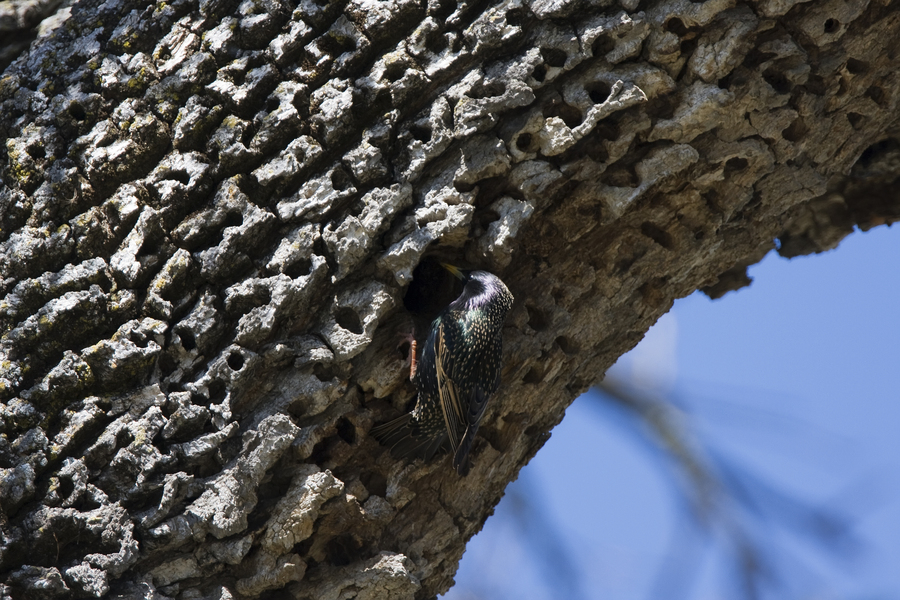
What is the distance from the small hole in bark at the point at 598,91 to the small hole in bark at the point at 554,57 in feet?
0.45

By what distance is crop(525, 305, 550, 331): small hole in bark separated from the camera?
3286 mm

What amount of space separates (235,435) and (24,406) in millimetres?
702

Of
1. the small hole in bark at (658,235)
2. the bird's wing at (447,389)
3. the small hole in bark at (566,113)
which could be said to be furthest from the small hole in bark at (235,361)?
the small hole in bark at (658,235)

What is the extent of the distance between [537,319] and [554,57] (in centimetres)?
108

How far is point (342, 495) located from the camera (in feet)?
9.50

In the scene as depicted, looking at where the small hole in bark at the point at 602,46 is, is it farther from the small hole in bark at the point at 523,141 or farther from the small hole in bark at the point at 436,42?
the small hole in bark at the point at 436,42

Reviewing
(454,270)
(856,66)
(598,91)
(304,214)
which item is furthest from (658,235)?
(304,214)

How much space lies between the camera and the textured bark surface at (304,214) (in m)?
2.67

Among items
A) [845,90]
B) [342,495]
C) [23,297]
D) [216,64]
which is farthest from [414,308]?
[845,90]

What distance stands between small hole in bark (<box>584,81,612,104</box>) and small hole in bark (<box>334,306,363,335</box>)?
4.12 feet

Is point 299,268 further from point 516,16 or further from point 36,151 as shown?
point 516,16

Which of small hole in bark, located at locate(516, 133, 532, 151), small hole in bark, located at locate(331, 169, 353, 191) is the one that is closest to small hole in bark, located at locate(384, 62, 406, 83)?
small hole in bark, located at locate(331, 169, 353, 191)

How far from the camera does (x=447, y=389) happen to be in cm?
342

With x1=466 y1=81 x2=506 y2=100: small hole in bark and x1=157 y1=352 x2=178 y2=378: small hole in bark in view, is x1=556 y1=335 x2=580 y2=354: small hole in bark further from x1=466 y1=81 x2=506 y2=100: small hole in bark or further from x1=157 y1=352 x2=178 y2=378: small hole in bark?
x1=157 y1=352 x2=178 y2=378: small hole in bark
